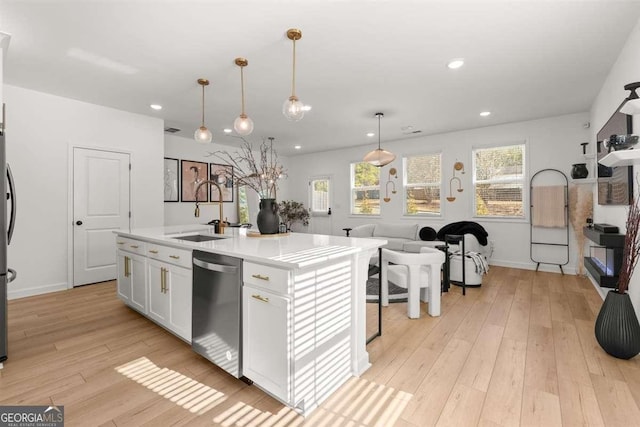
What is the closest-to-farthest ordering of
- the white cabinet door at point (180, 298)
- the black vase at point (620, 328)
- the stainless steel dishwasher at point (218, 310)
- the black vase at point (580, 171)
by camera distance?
the stainless steel dishwasher at point (218, 310) < the black vase at point (620, 328) < the white cabinet door at point (180, 298) < the black vase at point (580, 171)

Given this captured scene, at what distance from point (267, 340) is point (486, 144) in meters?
5.71

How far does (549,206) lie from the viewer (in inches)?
203

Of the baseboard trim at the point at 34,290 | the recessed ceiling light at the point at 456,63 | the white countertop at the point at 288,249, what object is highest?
the recessed ceiling light at the point at 456,63

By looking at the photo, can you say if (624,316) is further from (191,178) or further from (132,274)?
(191,178)

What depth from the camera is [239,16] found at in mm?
2385

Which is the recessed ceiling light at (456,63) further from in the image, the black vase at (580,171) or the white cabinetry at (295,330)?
the black vase at (580,171)

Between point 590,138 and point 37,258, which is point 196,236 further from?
point 590,138

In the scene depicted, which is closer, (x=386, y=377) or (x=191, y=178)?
(x=386, y=377)

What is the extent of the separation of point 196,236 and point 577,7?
371 centimetres

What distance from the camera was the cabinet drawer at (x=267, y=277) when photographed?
168 cm

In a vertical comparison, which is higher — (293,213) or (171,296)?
(293,213)

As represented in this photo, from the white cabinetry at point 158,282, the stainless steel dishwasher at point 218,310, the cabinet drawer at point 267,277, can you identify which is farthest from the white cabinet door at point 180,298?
the cabinet drawer at point 267,277

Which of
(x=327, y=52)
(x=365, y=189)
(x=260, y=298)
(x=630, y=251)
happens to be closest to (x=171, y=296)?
(x=260, y=298)

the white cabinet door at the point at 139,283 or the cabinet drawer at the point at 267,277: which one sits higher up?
the cabinet drawer at the point at 267,277
